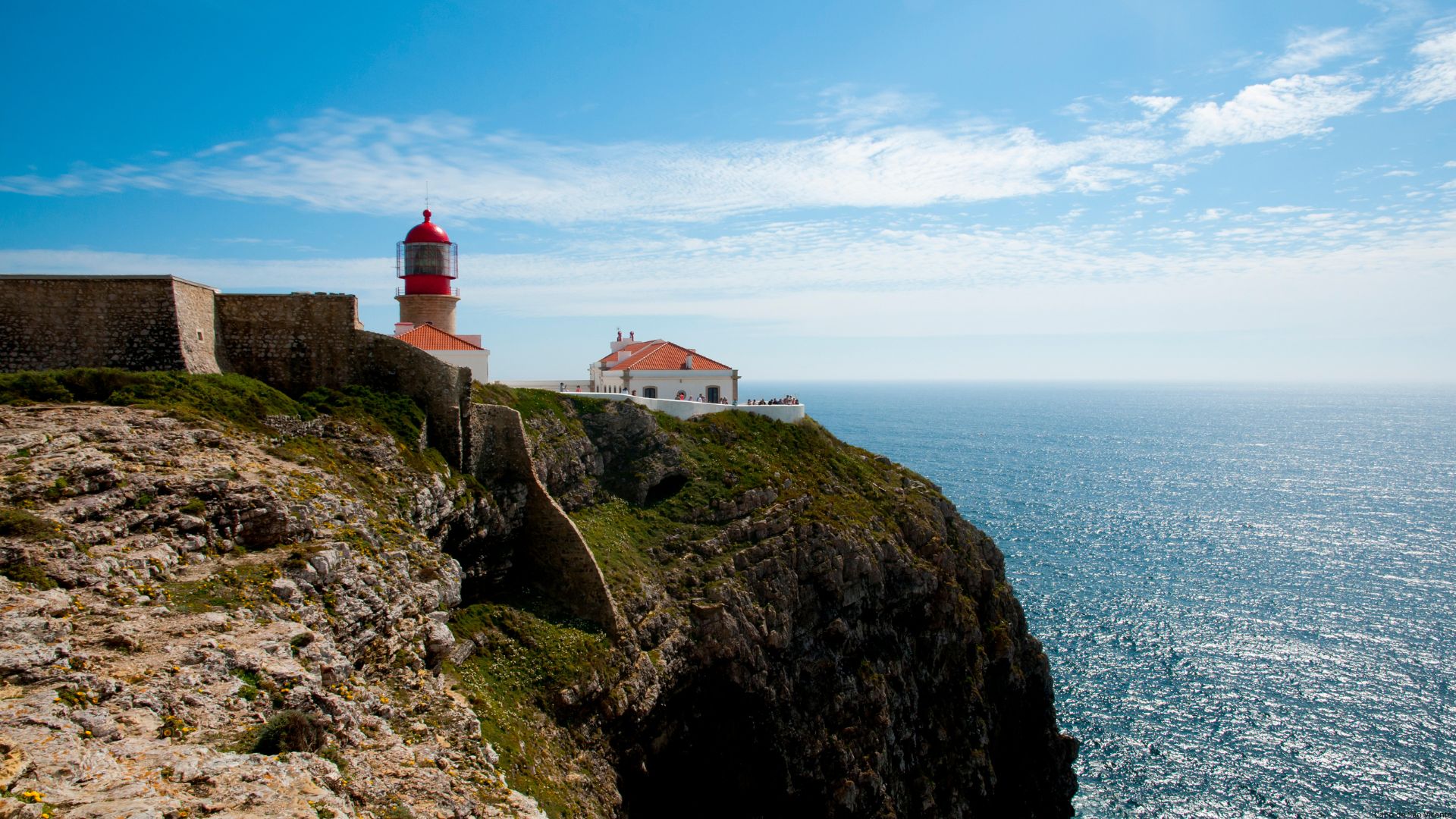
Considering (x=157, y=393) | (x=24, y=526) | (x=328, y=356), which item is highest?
(x=328, y=356)

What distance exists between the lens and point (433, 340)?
36312 mm

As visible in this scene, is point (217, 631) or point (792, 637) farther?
point (792, 637)

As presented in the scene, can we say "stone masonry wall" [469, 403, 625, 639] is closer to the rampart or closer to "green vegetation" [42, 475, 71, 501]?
the rampart

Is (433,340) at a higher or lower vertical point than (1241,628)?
higher

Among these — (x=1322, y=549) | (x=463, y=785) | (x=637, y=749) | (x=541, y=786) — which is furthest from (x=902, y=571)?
(x=1322, y=549)

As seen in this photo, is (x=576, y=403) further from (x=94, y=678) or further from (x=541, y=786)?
(x=94, y=678)

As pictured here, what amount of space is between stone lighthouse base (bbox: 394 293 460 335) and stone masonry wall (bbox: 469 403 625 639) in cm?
1121

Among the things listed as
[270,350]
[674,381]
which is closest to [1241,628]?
[674,381]

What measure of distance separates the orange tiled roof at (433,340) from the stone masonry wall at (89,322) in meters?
11.1

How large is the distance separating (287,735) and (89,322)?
19.1 metres

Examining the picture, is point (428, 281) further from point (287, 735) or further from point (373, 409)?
point (287, 735)

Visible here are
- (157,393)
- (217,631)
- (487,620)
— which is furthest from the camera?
(487,620)

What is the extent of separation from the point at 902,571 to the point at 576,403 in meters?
16.8

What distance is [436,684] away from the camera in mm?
20391
